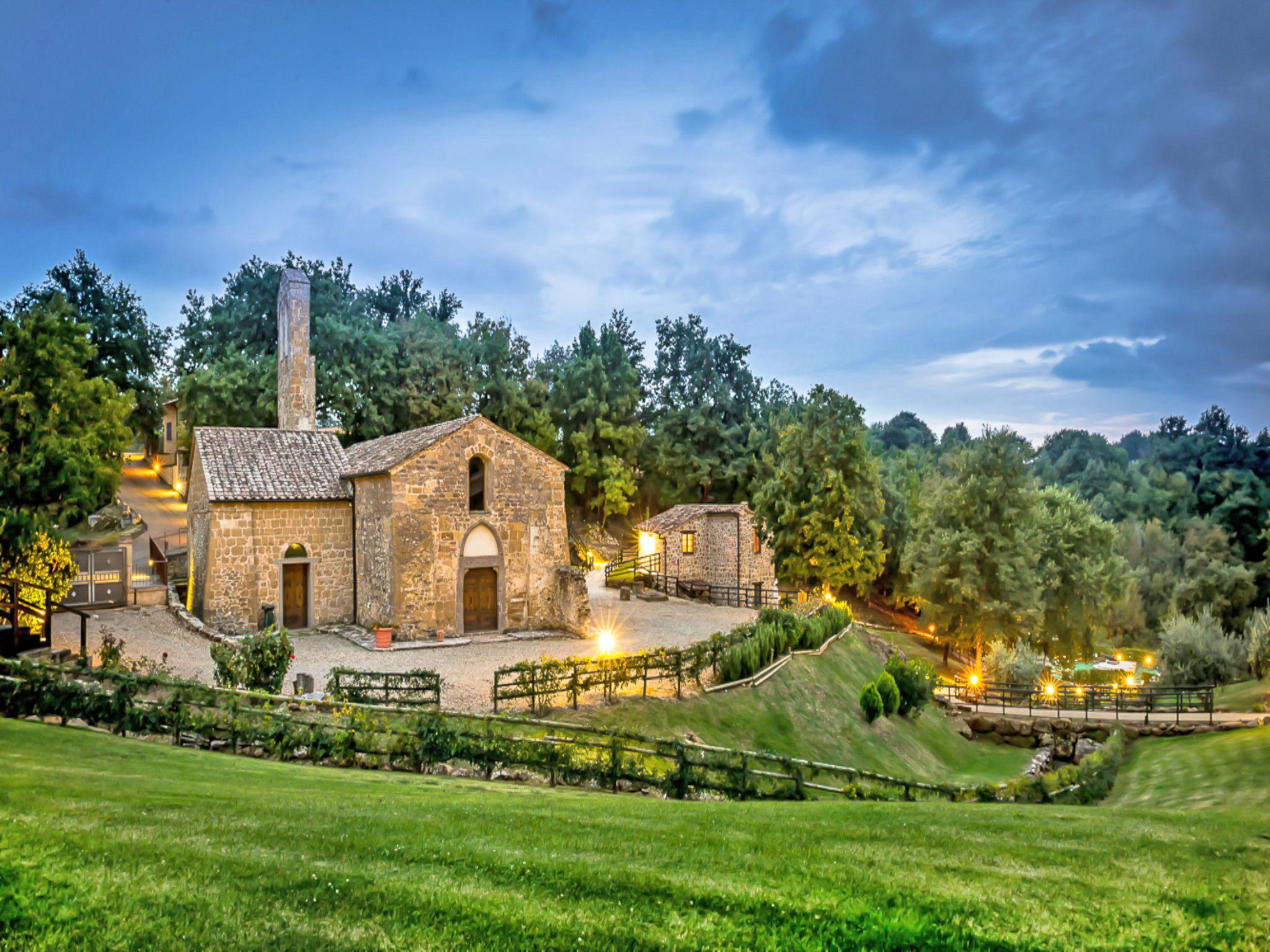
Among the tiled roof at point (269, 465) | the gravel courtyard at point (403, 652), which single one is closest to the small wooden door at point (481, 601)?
the gravel courtyard at point (403, 652)

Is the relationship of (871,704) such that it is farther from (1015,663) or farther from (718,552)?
(718,552)

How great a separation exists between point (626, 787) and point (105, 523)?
40593 millimetres

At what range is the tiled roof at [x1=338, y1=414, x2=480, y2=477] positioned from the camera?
24.1 metres

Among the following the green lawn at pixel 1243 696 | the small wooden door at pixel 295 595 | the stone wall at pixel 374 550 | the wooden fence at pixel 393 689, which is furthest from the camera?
the green lawn at pixel 1243 696

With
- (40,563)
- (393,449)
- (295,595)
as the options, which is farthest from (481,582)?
(40,563)

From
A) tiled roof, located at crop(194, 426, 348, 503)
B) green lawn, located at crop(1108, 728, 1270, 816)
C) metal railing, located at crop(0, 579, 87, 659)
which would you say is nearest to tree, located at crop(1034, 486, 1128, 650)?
green lawn, located at crop(1108, 728, 1270, 816)

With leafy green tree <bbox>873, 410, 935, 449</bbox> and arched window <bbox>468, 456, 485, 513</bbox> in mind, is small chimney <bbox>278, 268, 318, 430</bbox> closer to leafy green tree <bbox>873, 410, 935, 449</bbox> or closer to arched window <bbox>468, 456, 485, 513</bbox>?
arched window <bbox>468, 456, 485, 513</bbox>

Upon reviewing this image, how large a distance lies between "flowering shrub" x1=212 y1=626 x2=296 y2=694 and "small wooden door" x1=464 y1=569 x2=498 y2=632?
30.1 ft

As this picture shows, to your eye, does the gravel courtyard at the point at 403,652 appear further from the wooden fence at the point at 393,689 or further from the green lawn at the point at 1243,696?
the green lawn at the point at 1243,696

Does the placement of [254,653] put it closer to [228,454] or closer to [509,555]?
[509,555]

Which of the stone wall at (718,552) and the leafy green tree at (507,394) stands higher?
the leafy green tree at (507,394)

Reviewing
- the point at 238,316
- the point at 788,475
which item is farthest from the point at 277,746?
the point at 238,316

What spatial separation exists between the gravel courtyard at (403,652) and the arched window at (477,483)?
15.2 feet

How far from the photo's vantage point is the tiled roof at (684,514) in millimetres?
39344
